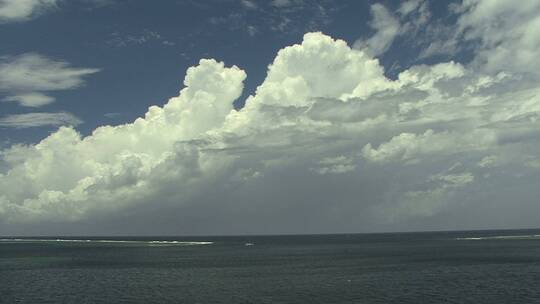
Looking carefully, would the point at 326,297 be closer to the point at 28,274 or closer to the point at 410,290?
the point at 410,290

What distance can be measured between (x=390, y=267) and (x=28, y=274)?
110 metres

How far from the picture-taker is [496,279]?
124m

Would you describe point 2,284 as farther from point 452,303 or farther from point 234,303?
point 452,303

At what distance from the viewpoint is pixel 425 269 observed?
498 feet

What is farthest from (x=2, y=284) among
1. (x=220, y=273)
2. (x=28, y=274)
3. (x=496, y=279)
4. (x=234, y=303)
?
(x=496, y=279)

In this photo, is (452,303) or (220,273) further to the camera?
(220,273)

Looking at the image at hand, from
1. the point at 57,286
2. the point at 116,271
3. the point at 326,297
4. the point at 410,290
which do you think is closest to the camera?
the point at 326,297

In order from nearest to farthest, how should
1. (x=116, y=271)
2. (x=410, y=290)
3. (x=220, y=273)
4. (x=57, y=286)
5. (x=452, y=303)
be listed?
(x=452, y=303) → (x=410, y=290) → (x=57, y=286) → (x=220, y=273) → (x=116, y=271)

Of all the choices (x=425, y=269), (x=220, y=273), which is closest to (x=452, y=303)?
(x=425, y=269)

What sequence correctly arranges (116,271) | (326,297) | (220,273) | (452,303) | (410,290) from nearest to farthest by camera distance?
(452,303) < (326,297) < (410,290) < (220,273) < (116,271)

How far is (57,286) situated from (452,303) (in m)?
88.6

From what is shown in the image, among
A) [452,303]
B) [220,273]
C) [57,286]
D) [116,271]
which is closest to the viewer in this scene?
[452,303]

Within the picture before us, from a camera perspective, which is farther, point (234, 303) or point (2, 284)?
point (2, 284)

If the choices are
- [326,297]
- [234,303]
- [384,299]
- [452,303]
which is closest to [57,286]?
[234,303]
